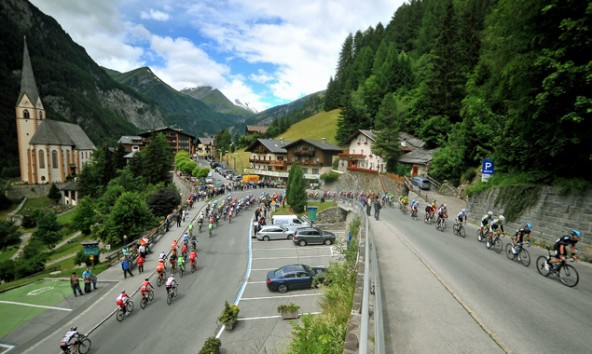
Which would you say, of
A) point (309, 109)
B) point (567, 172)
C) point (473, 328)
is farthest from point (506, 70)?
point (309, 109)

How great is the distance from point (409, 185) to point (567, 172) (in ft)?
72.2

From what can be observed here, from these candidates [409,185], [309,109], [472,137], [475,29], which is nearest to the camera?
[472,137]

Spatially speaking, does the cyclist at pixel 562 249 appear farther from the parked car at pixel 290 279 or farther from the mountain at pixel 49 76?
the mountain at pixel 49 76

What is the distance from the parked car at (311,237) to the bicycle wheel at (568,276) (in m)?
18.9

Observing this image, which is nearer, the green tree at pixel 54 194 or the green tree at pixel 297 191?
the green tree at pixel 297 191

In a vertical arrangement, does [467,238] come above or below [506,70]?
below

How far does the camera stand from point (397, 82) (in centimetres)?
6944

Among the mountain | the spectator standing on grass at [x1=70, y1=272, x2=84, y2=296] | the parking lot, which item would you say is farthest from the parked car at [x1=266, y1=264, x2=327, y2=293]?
the mountain

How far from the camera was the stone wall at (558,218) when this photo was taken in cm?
1130

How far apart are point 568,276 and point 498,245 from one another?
433 cm

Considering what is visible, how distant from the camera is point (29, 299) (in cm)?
1872

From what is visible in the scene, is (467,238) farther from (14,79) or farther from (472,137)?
(14,79)

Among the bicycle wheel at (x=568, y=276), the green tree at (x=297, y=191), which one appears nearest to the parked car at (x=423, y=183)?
the green tree at (x=297, y=191)

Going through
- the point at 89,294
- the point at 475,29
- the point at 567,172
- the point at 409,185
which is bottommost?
the point at 89,294
